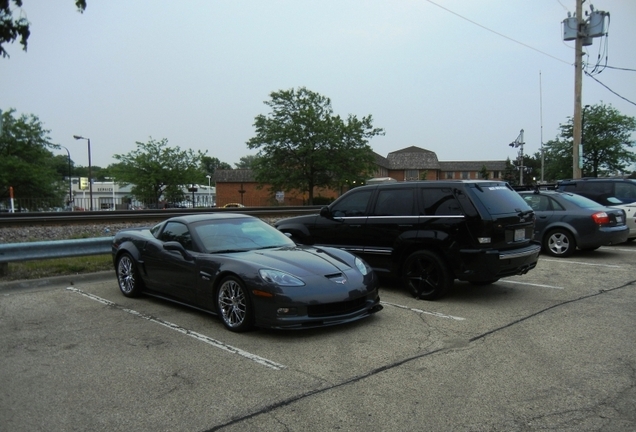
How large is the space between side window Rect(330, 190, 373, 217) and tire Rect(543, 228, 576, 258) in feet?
18.1

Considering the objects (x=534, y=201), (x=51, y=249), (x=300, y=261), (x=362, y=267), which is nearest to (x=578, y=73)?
(x=534, y=201)

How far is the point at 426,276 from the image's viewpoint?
703cm

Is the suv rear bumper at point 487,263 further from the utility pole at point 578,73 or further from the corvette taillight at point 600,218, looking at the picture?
the utility pole at point 578,73

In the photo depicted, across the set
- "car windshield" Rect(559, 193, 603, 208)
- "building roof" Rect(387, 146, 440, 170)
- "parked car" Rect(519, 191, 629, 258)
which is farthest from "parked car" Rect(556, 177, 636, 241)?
"building roof" Rect(387, 146, 440, 170)

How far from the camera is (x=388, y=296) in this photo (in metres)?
7.36

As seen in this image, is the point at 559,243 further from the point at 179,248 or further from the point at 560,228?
the point at 179,248

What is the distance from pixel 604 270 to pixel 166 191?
43366 millimetres

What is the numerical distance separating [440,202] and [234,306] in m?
3.32

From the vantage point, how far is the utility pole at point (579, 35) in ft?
→ 68.0

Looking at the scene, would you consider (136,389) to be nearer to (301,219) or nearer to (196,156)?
(301,219)

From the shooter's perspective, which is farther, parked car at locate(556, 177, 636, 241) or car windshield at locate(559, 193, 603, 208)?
parked car at locate(556, 177, 636, 241)

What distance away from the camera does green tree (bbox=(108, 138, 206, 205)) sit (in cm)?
4603

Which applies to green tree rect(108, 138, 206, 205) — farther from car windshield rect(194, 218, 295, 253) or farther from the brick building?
car windshield rect(194, 218, 295, 253)

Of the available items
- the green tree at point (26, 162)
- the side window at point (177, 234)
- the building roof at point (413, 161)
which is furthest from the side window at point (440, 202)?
the building roof at point (413, 161)
